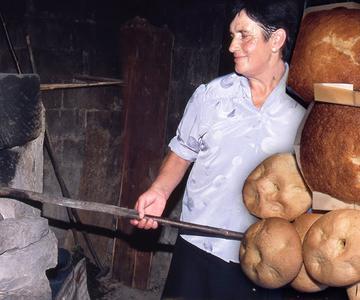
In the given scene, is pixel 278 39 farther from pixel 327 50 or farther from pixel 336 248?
pixel 336 248

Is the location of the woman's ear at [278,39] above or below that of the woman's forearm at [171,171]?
above

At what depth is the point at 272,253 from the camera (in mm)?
1322

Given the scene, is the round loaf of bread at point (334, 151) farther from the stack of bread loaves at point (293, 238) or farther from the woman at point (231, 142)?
the woman at point (231, 142)

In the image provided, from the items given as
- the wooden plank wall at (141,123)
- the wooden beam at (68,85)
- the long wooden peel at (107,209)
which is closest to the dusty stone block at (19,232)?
the long wooden peel at (107,209)

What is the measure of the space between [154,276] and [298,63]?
3.64 m

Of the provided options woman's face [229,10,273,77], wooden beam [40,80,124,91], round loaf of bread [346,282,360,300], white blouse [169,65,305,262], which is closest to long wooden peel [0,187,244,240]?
white blouse [169,65,305,262]

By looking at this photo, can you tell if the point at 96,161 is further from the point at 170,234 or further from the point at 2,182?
the point at 2,182

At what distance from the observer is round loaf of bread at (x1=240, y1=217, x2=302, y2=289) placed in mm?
1283

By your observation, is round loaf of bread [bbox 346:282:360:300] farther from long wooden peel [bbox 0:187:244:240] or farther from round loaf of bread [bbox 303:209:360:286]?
long wooden peel [bbox 0:187:244:240]

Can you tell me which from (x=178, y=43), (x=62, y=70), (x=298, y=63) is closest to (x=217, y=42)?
(x=178, y=43)

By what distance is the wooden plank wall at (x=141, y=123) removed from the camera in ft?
13.5

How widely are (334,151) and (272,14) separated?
37.9 inches

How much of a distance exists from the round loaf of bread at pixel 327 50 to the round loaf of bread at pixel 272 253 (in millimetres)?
389

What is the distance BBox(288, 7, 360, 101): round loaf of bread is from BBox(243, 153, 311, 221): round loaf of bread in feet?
0.76
